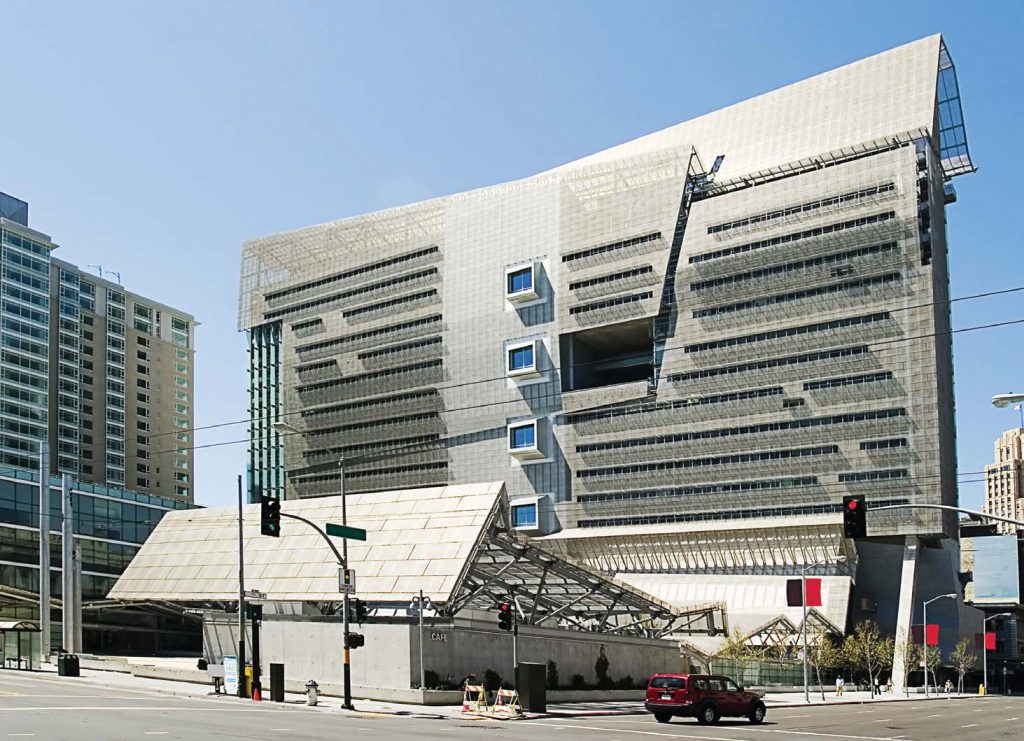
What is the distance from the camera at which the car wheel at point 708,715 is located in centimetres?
4259

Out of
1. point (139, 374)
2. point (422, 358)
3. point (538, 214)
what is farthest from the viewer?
point (139, 374)

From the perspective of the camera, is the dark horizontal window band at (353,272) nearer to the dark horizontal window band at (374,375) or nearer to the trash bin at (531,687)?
the dark horizontal window band at (374,375)

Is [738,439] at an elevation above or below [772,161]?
below

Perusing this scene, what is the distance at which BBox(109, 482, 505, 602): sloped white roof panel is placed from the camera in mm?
57156

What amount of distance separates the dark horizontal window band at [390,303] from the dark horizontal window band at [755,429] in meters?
29.7

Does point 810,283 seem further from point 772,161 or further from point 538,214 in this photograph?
point 538,214

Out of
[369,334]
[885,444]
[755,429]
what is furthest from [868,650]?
[369,334]

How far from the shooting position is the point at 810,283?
396 ft

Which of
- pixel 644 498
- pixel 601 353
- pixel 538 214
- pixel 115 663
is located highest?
pixel 538 214

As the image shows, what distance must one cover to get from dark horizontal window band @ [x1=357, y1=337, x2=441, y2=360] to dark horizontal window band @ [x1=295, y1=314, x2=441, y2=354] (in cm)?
190

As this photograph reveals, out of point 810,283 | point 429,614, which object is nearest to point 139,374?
point 810,283

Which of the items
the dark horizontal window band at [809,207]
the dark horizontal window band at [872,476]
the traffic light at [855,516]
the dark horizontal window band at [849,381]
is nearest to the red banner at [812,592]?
the traffic light at [855,516]

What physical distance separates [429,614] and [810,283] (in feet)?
250

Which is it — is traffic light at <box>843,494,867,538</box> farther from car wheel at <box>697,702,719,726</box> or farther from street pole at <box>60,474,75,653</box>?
street pole at <box>60,474,75,653</box>
